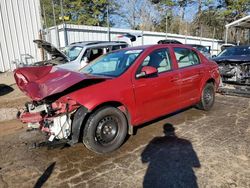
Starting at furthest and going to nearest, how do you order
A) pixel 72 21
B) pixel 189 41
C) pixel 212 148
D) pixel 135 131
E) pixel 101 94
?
1. pixel 72 21
2. pixel 189 41
3. pixel 135 131
4. pixel 212 148
5. pixel 101 94

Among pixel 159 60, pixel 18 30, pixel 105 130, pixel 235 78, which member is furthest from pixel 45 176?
pixel 18 30

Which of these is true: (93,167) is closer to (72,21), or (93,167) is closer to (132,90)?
(132,90)

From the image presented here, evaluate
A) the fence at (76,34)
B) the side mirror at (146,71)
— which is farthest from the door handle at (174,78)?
the fence at (76,34)

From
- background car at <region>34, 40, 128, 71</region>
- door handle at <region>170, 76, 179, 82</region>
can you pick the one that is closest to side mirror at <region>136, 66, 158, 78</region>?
door handle at <region>170, 76, 179, 82</region>

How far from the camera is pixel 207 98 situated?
6.07 meters

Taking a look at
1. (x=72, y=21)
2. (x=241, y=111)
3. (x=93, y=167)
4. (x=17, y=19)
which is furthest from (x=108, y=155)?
(x=72, y=21)

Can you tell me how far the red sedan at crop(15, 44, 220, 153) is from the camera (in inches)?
144

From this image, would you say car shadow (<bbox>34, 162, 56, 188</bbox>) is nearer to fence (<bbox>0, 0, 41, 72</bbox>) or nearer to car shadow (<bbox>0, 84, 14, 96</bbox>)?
car shadow (<bbox>0, 84, 14, 96</bbox>)

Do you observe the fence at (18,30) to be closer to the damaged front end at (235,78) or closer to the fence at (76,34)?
the fence at (76,34)

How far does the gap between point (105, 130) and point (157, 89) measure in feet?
4.25

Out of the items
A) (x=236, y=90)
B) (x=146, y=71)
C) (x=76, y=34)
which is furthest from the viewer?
(x=76, y=34)

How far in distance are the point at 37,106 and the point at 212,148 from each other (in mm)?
3005

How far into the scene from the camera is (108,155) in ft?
13.0

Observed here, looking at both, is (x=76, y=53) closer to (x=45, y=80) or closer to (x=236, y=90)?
(x=45, y=80)
